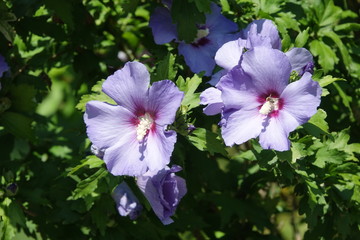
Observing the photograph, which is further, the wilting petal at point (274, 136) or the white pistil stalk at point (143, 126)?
the white pistil stalk at point (143, 126)

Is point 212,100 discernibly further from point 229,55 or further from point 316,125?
point 316,125

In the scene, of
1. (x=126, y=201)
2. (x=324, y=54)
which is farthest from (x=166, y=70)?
(x=324, y=54)

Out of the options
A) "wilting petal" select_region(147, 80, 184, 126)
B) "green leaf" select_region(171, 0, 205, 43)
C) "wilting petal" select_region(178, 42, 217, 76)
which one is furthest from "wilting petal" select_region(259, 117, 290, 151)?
"green leaf" select_region(171, 0, 205, 43)

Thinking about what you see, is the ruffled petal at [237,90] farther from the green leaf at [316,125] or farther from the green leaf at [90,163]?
the green leaf at [90,163]

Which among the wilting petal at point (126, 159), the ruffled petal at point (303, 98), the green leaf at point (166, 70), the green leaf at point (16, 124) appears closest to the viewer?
the ruffled petal at point (303, 98)

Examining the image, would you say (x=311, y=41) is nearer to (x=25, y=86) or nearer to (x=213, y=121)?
(x=213, y=121)

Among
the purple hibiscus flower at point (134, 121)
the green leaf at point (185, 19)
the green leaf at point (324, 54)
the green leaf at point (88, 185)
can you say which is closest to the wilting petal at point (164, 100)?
the purple hibiscus flower at point (134, 121)

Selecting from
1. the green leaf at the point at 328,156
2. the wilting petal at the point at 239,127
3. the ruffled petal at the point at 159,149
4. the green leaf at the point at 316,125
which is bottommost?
the green leaf at the point at 328,156

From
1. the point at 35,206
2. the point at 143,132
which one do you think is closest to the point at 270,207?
the point at 35,206
